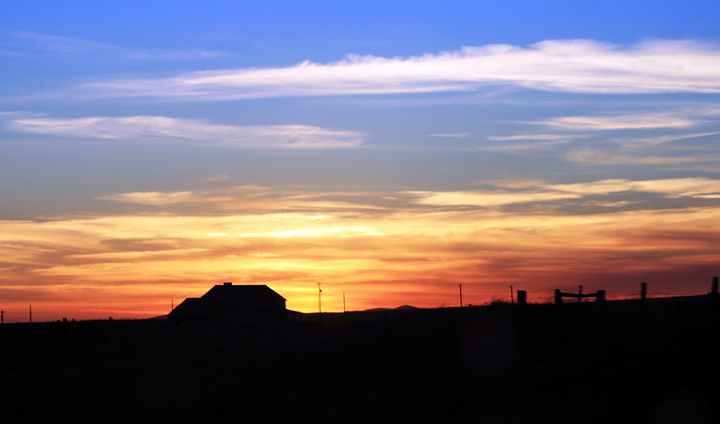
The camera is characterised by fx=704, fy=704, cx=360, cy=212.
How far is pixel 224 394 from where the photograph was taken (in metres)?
25.2

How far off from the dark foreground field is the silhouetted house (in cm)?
4903

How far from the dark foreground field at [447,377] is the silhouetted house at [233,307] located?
49025 mm

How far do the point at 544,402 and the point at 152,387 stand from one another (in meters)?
16.1

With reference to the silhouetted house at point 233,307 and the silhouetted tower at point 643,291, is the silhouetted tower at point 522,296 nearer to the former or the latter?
the silhouetted tower at point 643,291

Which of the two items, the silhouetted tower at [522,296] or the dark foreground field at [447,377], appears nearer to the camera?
the dark foreground field at [447,377]

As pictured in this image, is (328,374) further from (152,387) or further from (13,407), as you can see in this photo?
(13,407)

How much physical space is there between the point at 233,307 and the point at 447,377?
2613 inches

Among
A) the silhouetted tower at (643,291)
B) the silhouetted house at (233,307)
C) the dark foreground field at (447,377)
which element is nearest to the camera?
the dark foreground field at (447,377)

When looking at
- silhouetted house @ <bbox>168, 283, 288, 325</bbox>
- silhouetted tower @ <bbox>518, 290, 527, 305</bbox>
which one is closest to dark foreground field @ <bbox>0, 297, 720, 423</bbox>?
silhouetted tower @ <bbox>518, 290, 527, 305</bbox>

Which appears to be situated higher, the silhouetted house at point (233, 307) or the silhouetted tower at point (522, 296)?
the silhouetted tower at point (522, 296)

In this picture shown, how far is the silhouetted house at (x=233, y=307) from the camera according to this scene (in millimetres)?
84812

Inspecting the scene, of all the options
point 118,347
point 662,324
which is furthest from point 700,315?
point 118,347

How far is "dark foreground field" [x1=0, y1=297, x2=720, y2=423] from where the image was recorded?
1775 cm

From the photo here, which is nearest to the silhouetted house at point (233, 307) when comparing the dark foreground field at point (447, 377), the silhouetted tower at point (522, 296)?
the dark foreground field at point (447, 377)
